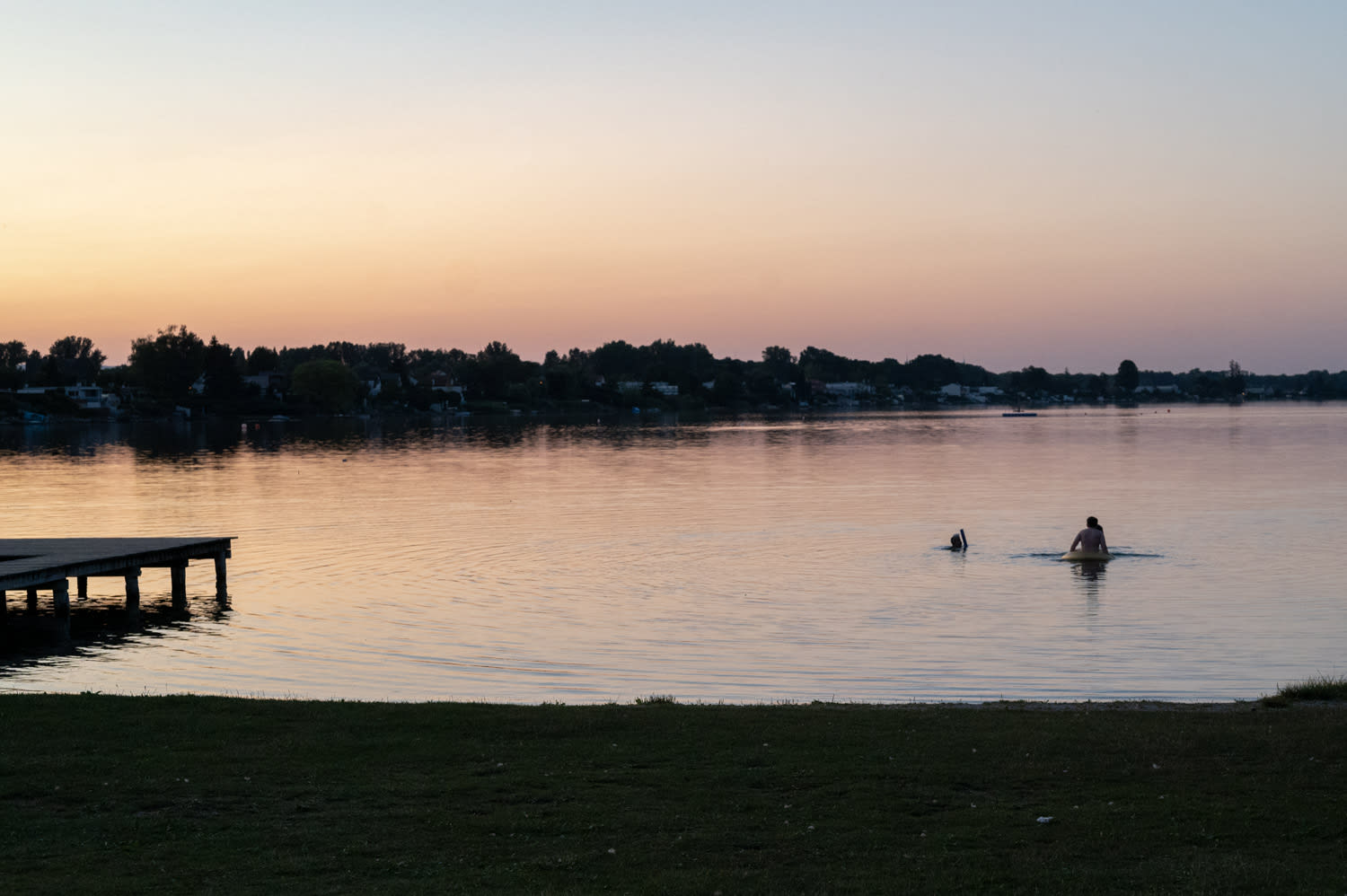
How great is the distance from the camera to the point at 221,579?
110 ft

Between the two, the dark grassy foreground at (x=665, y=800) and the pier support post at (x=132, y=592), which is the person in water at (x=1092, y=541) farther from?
the pier support post at (x=132, y=592)

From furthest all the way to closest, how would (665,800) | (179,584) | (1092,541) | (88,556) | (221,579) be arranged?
(1092,541) < (221,579) < (179,584) < (88,556) < (665,800)

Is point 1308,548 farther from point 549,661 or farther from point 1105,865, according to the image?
point 1105,865

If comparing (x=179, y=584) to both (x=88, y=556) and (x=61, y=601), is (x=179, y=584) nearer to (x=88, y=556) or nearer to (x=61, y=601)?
(x=88, y=556)

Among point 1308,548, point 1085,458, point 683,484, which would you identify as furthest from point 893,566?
point 1085,458

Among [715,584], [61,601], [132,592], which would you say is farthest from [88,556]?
[715,584]

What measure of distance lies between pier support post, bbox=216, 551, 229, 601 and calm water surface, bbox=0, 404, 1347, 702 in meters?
0.38

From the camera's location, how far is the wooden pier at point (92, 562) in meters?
27.9

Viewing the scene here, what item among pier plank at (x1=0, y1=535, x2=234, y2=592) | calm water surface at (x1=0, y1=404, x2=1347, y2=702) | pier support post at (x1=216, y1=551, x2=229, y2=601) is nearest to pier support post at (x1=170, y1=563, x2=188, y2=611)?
pier plank at (x1=0, y1=535, x2=234, y2=592)

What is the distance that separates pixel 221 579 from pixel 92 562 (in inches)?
175

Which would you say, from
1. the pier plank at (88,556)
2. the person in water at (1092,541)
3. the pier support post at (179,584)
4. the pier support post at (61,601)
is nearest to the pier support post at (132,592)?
the pier plank at (88,556)

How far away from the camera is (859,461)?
95062 mm

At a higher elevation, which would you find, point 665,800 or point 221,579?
point 665,800

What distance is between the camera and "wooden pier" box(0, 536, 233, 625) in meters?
27.9
